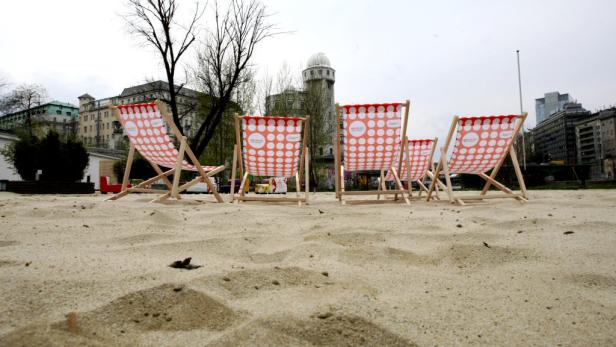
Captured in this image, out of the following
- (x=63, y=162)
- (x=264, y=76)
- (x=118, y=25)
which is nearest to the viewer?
(x=118, y=25)

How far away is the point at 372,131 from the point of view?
4.88 meters

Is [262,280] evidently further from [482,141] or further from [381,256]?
[482,141]

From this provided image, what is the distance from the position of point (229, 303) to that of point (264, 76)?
21.9 m

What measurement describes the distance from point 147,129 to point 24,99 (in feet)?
88.4

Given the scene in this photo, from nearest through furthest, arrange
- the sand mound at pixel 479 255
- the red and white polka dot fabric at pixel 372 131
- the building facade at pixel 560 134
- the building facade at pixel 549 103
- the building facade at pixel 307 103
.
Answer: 1. the sand mound at pixel 479 255
2. the red and white polka dot fabric at pixel 372 131
3. the building facade at pixel 307 103
4. the building facade at pixel 560 134
5. the building facade at pixel 549 103

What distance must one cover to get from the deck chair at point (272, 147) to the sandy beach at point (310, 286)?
9.04ft

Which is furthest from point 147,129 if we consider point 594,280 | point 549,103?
point 549,103

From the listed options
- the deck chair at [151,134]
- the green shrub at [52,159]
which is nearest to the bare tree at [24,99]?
the green shrub at [52,159]

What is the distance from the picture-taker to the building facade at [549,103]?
331 ft

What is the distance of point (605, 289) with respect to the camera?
133cm

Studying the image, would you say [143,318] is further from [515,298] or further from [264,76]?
[264,76]

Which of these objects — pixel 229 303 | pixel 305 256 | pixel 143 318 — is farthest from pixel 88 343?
pixel 305 256

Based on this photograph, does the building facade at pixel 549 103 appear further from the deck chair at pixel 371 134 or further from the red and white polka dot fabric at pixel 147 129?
the red and white polka dot fabric at pixel 147 129

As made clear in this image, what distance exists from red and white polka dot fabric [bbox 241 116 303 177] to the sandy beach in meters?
2.81
